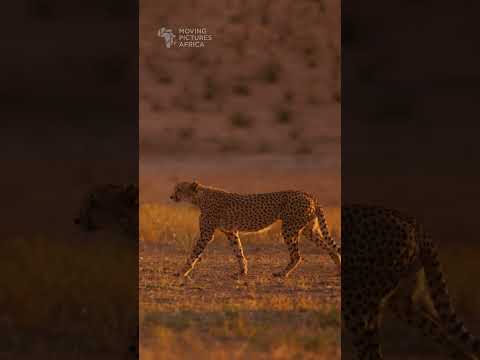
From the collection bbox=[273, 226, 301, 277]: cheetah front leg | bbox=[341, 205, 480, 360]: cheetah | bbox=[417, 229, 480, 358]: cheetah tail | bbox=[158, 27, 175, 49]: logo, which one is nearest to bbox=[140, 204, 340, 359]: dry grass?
bbox=[273, 226, 301, 277]: cheetah front leg

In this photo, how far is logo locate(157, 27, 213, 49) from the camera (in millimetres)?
4688

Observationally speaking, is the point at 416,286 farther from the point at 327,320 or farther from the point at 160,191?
the point at 160,191

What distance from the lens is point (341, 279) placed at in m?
4.62

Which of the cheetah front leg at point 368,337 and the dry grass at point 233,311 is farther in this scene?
the dry grass at point 233,311

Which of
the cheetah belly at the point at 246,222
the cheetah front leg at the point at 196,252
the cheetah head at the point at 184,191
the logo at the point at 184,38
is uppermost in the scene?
the logo at the point at 184,38

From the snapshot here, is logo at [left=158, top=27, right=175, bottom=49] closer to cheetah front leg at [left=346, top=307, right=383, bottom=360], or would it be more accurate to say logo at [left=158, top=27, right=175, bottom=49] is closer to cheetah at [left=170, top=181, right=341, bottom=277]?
cheetah at [left=170, top=181, right=341, bottom=277]

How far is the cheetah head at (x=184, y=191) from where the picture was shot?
15.2 feet

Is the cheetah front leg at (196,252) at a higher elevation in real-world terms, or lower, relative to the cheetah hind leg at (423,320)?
higher
